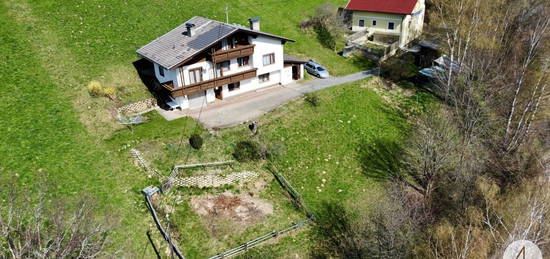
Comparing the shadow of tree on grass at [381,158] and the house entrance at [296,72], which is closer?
the shadow of tree on grass at [381,158]

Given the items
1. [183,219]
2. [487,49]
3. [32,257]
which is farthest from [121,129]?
[487,49]

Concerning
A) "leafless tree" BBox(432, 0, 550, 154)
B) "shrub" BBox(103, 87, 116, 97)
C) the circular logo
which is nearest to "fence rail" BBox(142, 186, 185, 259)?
"shrub" BBox(103, 87, 116, 97)

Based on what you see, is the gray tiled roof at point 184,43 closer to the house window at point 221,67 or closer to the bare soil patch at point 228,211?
the house window at point 221,67

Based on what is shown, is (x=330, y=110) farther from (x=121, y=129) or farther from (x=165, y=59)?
(x=121, y=129)

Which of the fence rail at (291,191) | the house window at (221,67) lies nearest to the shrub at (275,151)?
the fence rail at (291,191)

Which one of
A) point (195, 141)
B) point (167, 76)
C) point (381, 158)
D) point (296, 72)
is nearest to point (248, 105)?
point (167, 76)

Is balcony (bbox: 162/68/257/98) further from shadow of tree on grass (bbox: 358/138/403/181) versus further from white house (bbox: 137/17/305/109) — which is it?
shadow of tree on grass (bbox: 358/138/403/181)
